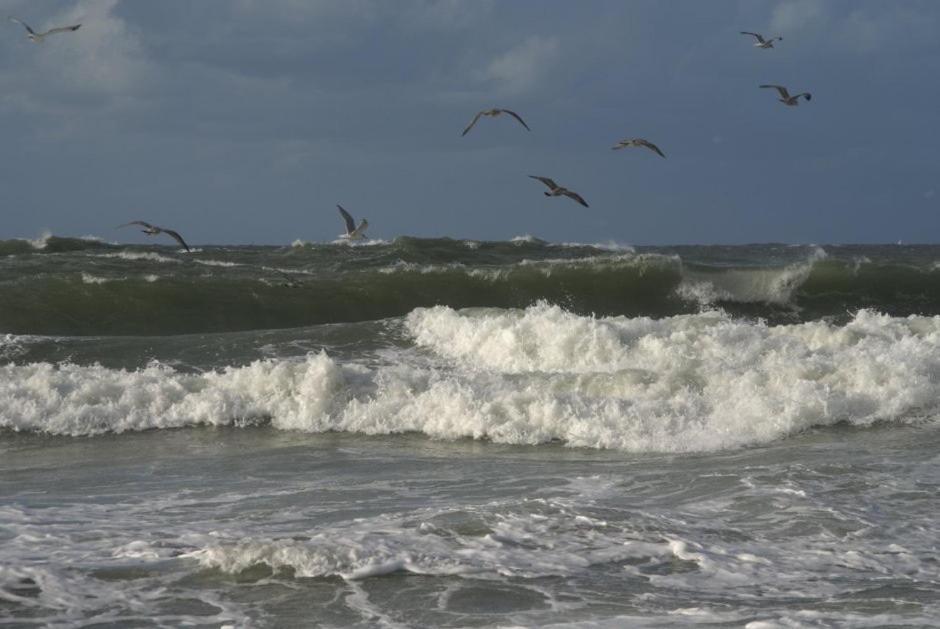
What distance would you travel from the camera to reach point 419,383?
14.2 m

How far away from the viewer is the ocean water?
6.39m

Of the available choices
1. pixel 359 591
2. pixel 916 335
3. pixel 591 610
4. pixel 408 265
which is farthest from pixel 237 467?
pixel 408 265

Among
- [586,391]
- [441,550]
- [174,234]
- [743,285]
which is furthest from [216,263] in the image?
[441,550]

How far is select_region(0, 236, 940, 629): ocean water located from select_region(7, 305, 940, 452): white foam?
0.04 m

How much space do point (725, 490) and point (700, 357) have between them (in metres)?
6.77

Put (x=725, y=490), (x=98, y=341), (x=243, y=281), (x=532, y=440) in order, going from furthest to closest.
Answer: (x=243, y=281), (x=98, y=341), (x=532, y=440), (x=725, y=490)

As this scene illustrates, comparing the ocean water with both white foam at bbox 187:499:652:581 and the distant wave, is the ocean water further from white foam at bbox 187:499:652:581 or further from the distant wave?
the distant wave

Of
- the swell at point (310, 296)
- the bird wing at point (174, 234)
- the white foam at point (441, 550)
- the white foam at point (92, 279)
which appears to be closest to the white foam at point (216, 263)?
the swell at point (310, 296)

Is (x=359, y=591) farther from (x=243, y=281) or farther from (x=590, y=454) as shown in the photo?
(x=243, y=281)

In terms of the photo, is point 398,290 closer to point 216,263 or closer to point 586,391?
point 216,263

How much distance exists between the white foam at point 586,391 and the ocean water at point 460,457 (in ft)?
0.13

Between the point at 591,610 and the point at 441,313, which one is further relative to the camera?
the point at 441,313

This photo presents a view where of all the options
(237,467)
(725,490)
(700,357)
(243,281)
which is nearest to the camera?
(725,490)

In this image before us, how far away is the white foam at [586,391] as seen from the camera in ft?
41.0
